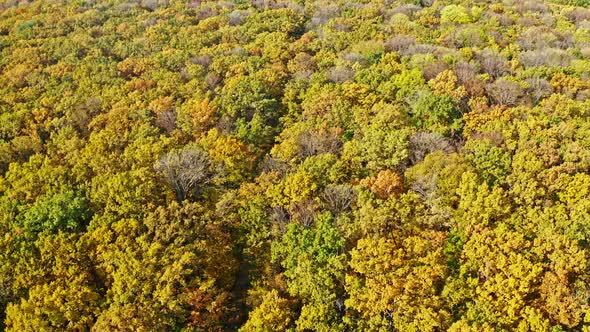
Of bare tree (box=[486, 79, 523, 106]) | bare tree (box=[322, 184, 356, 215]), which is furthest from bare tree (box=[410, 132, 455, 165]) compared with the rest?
bare tree (box=[486, 79, 523, 106])

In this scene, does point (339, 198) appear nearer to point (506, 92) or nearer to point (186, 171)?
point (186, 171)

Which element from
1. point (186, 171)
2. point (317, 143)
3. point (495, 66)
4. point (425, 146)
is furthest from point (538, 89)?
point (186, 171)

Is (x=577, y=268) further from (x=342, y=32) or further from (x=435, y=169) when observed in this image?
(x=342, y=32)

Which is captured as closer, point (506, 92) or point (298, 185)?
point (298, 185)

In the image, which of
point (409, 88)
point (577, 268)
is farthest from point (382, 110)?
point (577, 268)

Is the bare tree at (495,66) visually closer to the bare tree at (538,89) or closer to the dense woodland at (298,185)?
the dense woodland at (298,185)

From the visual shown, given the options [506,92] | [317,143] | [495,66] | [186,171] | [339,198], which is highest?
[186,171]
